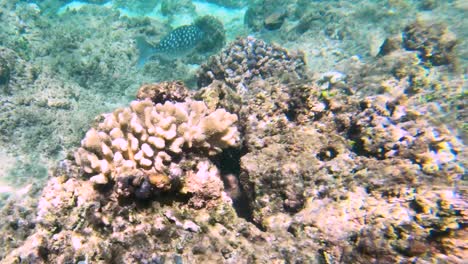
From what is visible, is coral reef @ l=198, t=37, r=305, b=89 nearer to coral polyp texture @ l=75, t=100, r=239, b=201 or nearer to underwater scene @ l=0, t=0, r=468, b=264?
underwater scene @ l=0, t=0, r=468, b=264

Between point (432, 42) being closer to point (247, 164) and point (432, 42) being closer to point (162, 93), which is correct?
point (247, 164)

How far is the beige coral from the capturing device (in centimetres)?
268

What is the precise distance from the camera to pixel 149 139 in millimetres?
2816

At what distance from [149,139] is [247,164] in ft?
3.72

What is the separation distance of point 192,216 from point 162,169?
0.50 meters

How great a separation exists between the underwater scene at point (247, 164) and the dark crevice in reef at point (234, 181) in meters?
0.02

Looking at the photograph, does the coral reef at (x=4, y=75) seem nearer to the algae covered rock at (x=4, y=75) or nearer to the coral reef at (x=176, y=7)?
the algae covered rock at (x=4, y=75)

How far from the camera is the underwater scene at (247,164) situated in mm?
2359

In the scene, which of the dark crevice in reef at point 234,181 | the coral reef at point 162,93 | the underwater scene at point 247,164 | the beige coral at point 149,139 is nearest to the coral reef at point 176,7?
the underwater scene at point 247,164

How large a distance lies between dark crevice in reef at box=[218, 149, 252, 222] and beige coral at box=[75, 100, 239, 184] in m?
0.59

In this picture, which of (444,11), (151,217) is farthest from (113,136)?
(444,11)

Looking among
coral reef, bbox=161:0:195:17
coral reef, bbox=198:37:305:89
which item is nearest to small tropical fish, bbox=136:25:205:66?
coral reef, bbox=198:37:305:89

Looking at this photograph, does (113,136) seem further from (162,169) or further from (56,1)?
(56,1)

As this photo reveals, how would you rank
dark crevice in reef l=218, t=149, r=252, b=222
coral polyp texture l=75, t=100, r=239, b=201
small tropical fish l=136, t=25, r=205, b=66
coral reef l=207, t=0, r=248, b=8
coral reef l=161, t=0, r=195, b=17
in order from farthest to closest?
coral reef l=207, t=0, r=248, b=8 → coral reef l=161, t=0, r=195, b=17 → small tropical fish l=136, t=25, r=205, b=66 → dark crevice in reef l=218, t=149, r=252, b=222 → coral polyp texture l=75, t=100, r=239, b=201
